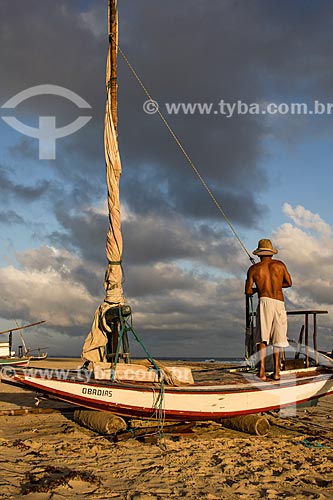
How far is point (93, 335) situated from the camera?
10695 mm

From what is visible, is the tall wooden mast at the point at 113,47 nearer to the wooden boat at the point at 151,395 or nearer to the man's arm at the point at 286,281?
the man's arm at the point at 286,281

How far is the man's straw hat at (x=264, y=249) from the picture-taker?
33.0ft

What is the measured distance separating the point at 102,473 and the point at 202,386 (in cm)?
305

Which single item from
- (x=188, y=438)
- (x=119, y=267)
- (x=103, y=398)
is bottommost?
(x=188, y=438)

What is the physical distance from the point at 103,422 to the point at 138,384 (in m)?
0.98

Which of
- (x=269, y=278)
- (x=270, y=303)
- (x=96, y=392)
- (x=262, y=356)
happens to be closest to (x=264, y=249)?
(x=269, y=278)

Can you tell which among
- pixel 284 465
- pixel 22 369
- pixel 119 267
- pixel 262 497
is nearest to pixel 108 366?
pixel 22 369

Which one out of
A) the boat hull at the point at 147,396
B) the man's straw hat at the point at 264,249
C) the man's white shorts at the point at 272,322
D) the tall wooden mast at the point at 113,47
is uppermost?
the tall wooden mast at the point at 113,47

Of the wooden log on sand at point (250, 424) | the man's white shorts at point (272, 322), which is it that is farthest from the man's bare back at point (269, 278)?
the wooden log on sand at point (250, 424)

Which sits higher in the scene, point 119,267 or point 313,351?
point 119,267

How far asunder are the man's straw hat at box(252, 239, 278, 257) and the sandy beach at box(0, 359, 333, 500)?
12.1 ft

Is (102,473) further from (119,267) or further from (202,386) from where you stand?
(119,267)

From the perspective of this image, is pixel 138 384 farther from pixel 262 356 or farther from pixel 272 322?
pixel 272 322

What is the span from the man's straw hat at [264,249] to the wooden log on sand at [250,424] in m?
3.38
